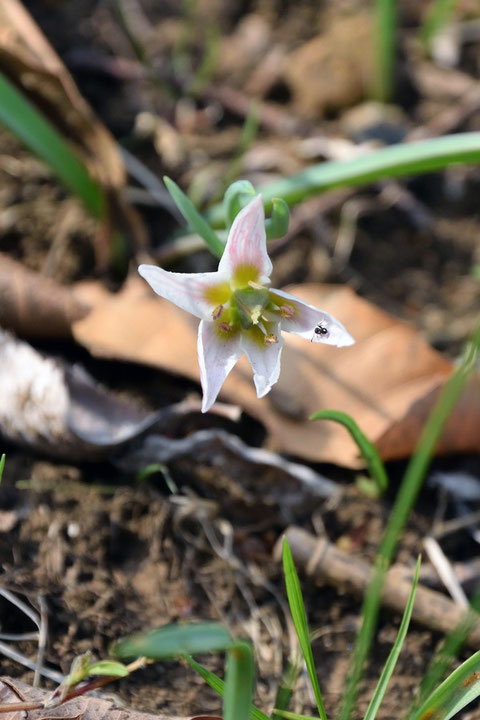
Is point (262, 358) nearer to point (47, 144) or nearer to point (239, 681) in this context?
point (239, 681)

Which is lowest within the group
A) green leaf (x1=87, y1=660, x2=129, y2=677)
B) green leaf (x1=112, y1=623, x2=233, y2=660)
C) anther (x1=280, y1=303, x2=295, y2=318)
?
green leaf (x1=87, y1=660, x2=129, y2=677)

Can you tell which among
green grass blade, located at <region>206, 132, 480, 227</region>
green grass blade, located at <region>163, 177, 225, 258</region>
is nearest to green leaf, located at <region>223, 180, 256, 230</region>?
green grass blade, located at <region>163, 177, 225, 258</region>

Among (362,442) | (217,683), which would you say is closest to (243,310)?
(362,442)

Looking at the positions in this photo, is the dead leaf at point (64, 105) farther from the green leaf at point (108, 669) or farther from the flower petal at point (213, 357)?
the green leaf at point (108, 669)

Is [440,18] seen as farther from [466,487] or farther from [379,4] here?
[466,487]

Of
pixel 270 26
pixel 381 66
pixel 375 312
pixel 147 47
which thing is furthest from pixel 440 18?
pixel 375 312

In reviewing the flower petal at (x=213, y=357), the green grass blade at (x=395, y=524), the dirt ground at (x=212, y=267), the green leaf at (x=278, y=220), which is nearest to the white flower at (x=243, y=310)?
the flower petal at (x=213, y=357)

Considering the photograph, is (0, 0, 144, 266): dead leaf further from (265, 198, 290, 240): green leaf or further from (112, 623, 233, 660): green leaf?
(112, 623, 233, 660): green leaf
